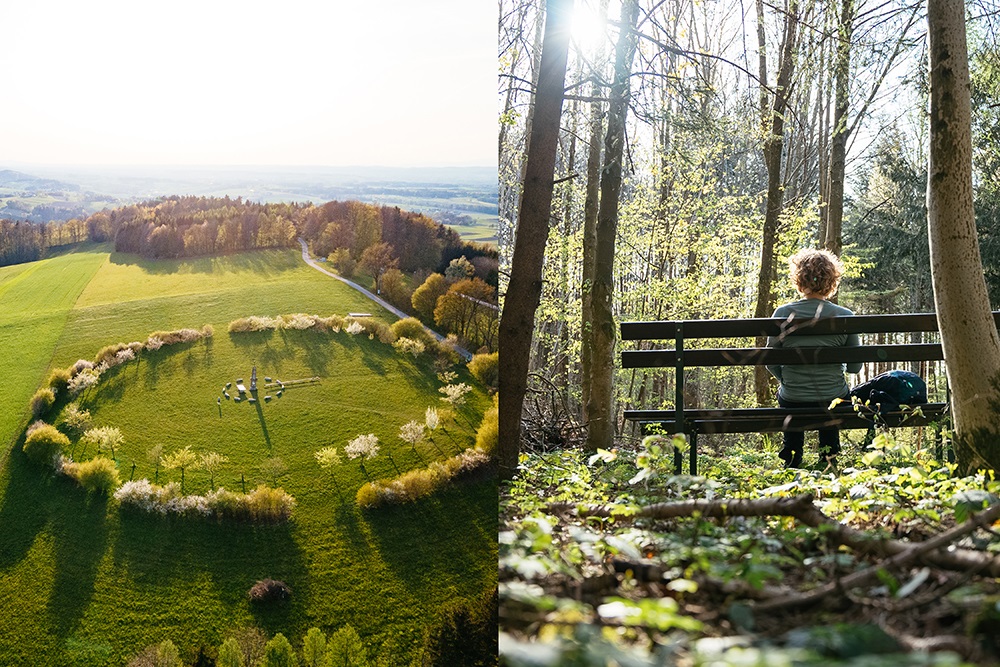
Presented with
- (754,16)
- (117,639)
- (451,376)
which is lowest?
(117,639)

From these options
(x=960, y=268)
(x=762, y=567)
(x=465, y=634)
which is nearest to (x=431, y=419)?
(x=465, y=634)

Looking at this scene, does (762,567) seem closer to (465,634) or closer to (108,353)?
(465,634)

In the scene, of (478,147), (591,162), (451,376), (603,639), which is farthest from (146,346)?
(591,162)

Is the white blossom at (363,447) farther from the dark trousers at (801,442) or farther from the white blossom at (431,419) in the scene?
the dark trousers at (801,442)

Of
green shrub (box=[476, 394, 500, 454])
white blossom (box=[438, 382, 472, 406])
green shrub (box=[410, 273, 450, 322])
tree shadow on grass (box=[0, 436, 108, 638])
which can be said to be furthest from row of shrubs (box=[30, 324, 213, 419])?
green shrub (box=[476, 394, 500, 454])

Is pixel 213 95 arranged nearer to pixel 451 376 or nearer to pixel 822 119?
pixel 451 376

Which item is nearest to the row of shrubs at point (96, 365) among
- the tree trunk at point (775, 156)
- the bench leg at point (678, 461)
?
the bench leg at point (678, 461)

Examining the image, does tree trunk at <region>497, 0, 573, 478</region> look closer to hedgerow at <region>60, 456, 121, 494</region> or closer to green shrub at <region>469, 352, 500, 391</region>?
green shrub at <region>469, 352, 500, 391</region>
